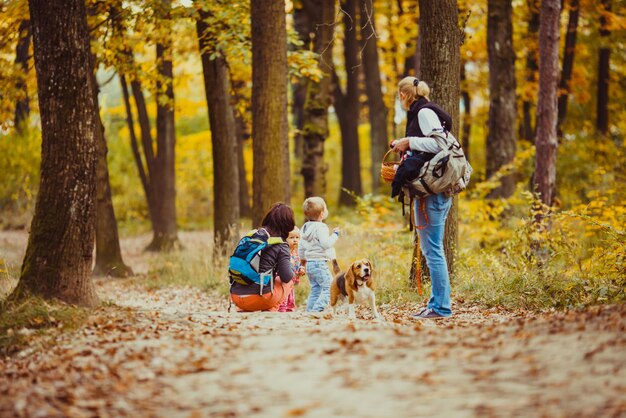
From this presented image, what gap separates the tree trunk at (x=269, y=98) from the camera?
40.3ft

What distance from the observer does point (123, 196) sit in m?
33.0

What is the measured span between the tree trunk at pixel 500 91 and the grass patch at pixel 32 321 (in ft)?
40.7

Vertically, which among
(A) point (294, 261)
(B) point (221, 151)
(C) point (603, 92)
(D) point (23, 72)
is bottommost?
(A) point (294, 261)

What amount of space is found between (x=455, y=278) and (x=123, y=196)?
2416cm

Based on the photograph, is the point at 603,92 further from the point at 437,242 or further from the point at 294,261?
the point at 437,242

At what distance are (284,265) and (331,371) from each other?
12.2ft

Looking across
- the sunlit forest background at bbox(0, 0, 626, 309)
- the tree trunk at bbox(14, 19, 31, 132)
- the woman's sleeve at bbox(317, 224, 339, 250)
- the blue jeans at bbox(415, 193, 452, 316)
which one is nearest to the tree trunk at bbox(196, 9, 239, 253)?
the sunlit forest background at bbox(0, 0, 626, 309)

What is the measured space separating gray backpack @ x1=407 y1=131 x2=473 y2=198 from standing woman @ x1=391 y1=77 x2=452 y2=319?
0.24 feet

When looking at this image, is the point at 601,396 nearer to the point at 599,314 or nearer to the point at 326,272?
the point at 599,314

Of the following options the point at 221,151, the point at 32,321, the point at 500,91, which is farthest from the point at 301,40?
the point at 32,321

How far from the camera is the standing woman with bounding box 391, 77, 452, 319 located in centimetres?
811

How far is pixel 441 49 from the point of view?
10.3 meters

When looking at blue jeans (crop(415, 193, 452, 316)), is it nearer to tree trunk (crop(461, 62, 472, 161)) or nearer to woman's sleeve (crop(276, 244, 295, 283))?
woman's sleeve (crop(276, 244, 295, 283))

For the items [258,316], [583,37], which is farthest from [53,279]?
[583,37]
